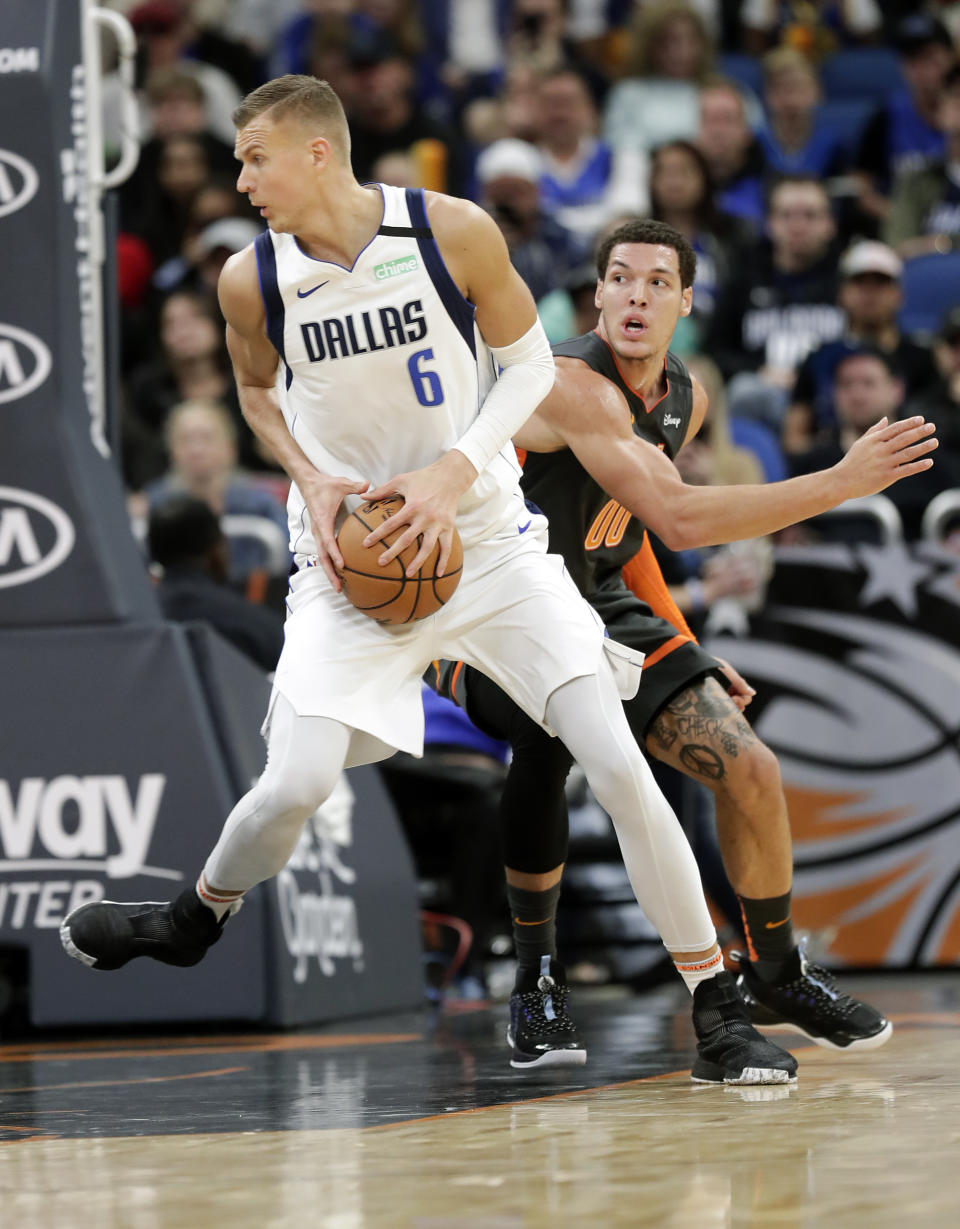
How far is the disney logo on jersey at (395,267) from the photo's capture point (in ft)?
15.0

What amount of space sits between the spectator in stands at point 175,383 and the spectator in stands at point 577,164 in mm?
2874

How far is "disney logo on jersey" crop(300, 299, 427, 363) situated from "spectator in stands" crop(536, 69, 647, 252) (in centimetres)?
841

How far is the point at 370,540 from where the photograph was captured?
4.41 meters

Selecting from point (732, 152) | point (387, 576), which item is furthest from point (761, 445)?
point (387, 576)

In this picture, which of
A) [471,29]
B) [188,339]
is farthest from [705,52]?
[188,339]

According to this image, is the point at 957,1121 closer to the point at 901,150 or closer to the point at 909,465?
the point at 909,465

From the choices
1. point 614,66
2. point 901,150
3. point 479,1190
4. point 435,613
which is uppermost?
point 614,66

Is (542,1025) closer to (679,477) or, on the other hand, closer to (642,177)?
(679,477)

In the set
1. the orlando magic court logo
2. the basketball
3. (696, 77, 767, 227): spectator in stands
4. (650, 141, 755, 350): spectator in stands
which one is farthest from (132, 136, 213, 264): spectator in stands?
the basketball

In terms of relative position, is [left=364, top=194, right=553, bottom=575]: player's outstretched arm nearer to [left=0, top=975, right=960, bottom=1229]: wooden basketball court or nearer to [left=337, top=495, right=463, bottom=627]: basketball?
[left=337, top=495, right=463, bottom=627]: basketball

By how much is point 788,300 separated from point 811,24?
5.16 meters

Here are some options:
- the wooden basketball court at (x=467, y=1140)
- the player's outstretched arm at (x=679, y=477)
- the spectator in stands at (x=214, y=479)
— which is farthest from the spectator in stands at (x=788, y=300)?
the player's outstretched arm at (x=679, y=477)

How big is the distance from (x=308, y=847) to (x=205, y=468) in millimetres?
2886

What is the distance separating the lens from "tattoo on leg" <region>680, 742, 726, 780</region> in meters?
5.00
